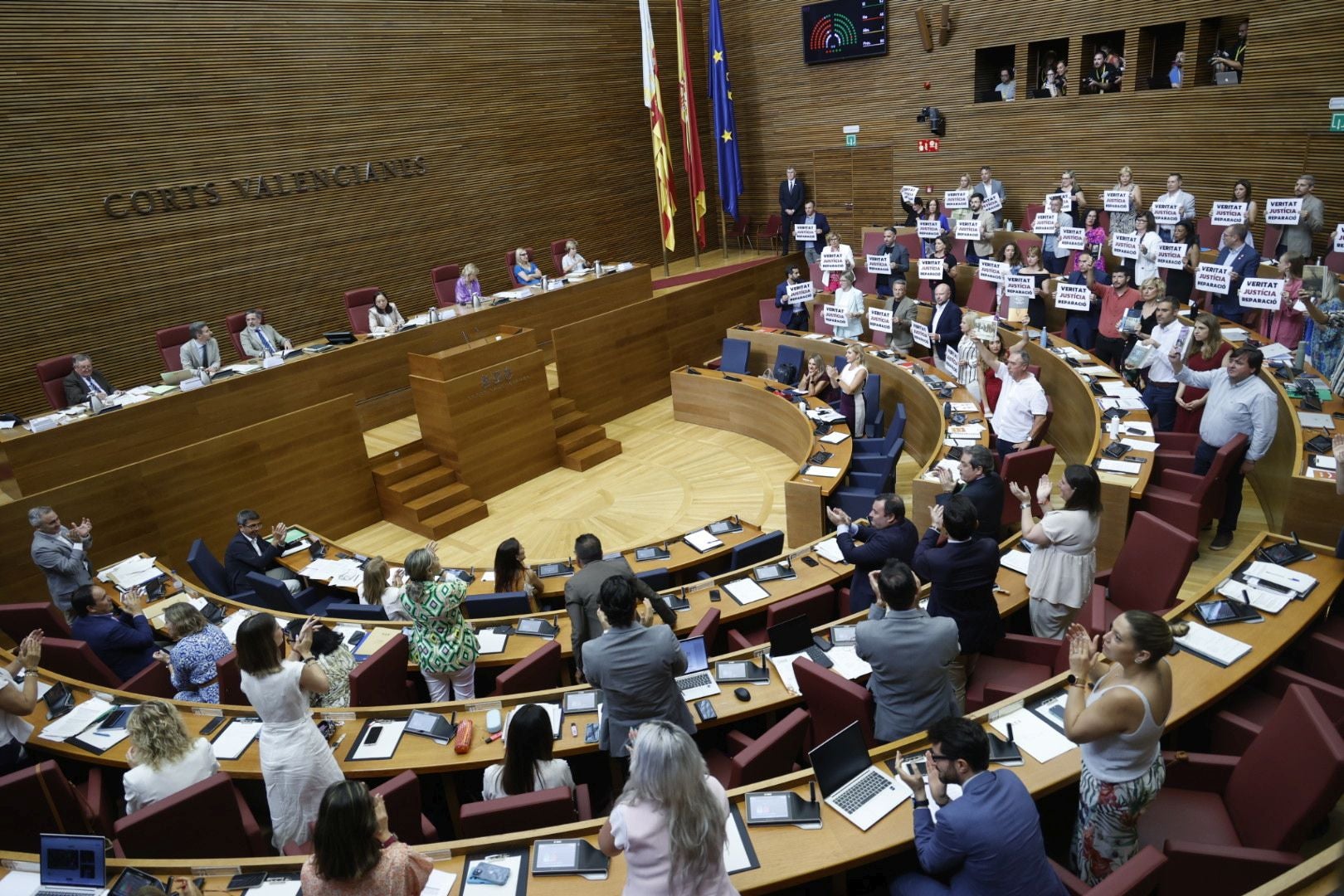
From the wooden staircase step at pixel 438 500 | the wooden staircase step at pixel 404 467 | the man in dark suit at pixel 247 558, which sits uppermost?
the man in dark suit at pixel 247 558

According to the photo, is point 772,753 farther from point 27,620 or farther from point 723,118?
point 723,118

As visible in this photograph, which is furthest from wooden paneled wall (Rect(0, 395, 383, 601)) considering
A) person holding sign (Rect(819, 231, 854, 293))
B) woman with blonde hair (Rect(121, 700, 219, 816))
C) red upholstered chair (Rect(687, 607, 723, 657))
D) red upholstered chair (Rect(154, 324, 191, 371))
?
person holding sign (Rect(819, 231, 854, 293))

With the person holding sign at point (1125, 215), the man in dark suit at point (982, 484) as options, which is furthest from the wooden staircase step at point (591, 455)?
the person holding sign at point (1125, 215)

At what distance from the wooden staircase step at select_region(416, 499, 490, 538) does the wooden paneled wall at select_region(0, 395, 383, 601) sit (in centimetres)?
83

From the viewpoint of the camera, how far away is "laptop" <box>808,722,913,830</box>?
3.24 m

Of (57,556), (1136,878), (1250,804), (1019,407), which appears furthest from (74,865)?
(1019,407)

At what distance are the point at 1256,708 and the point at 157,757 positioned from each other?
485 centimetres

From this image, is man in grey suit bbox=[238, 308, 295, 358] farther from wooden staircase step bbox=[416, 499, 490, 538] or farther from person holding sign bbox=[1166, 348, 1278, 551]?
person holding sign bbox=[1166, 348, 1278, 551]

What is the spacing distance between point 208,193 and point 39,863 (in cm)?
873

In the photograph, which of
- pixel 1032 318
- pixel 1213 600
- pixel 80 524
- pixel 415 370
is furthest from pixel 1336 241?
pixel 80 524

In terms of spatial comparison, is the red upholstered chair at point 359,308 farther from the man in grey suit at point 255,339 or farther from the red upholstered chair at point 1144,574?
the red upholstered chair at point 1144,574

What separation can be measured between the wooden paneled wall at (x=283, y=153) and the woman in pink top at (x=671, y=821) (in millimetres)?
9678

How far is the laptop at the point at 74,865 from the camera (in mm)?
3244

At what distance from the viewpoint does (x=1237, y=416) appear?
19.4ft
